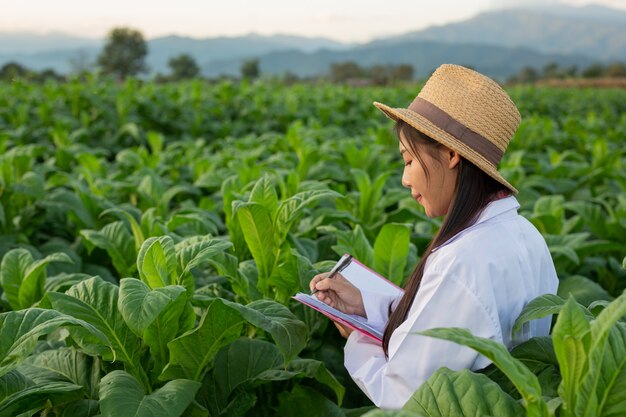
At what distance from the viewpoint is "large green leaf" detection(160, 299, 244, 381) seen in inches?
78.0

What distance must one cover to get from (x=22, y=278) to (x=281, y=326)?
1.14 metres

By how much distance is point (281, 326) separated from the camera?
1.99 metres

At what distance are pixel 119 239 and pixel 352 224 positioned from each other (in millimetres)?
1122

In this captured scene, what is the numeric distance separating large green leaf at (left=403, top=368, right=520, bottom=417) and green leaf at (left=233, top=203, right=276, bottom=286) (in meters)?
0.98

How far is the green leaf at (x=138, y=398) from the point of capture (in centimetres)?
176

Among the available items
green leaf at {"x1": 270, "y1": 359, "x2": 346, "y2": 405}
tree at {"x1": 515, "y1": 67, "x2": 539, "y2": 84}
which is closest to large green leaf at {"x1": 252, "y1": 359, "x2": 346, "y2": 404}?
green leaf at {"x1": 270, "y1": 359, "x2": 346, "y2": 405}

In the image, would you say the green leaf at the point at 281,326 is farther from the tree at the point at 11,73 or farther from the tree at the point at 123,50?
the tree at the point at 123,50

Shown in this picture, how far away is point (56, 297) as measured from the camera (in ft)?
6.45

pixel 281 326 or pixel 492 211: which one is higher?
pixel 492 211

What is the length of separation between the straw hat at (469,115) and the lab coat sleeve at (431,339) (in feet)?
1.22

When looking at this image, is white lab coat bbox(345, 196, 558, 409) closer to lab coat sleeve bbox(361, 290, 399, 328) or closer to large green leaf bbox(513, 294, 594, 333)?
large green leaf bbox(513, 294, 594, 333)

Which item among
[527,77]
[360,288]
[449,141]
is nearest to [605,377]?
[449,141]

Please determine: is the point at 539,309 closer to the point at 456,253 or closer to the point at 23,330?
the point at 456,253

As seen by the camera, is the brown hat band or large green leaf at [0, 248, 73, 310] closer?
the brown hat band
